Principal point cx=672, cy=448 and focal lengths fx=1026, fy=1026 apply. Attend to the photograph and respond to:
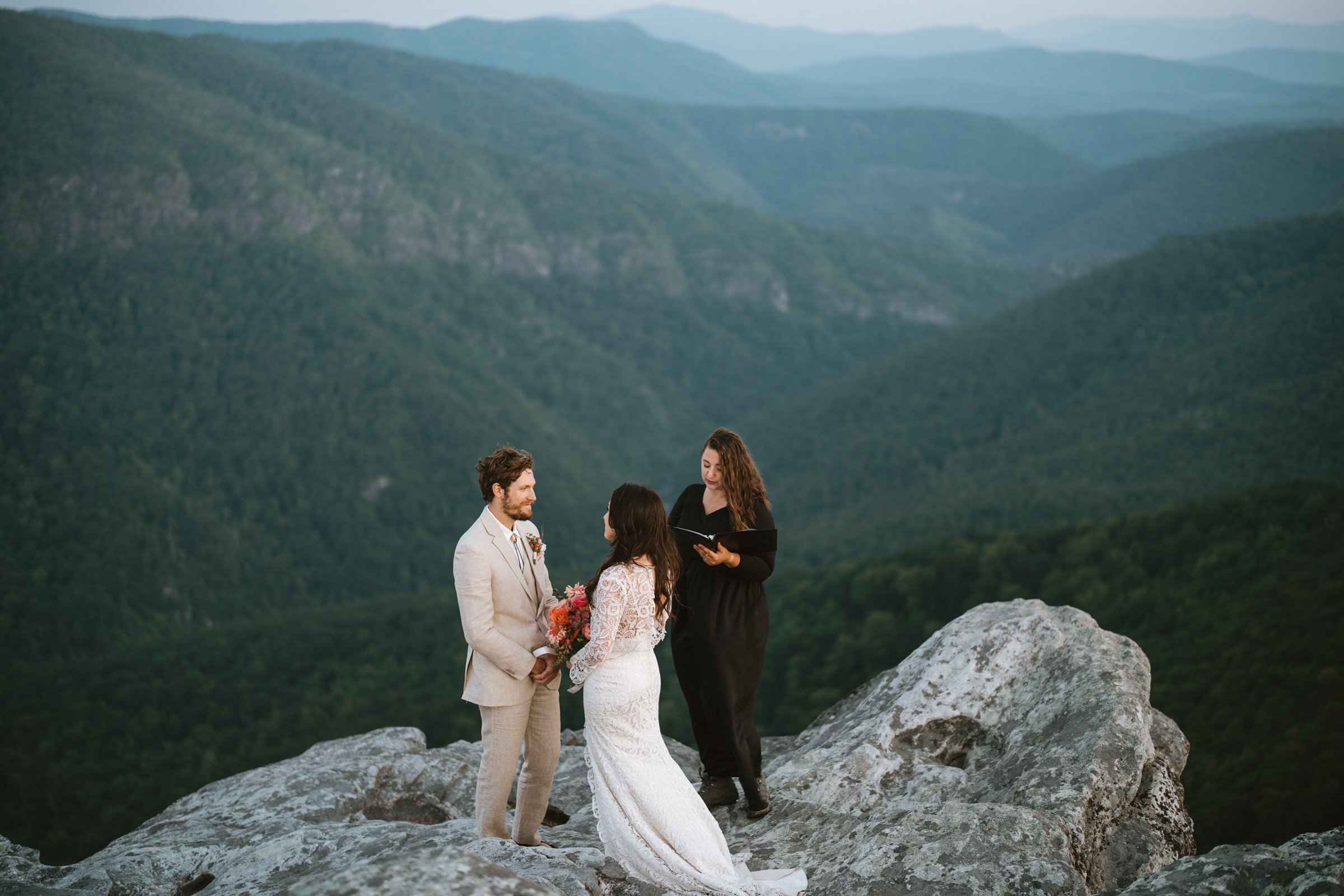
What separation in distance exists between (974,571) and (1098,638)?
143 feet

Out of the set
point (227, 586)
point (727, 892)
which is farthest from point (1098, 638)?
point (227, 586)

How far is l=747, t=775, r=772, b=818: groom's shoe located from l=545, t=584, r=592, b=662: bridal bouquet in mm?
2409

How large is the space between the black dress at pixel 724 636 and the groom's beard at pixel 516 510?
158 cm

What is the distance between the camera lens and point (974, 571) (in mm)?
53062

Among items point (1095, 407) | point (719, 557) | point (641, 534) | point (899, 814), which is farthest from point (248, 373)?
point (899, 814)

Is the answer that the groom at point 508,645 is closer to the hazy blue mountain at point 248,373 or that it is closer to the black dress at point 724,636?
the black dress at point 724,636

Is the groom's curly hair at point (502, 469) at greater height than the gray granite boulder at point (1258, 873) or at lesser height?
greater

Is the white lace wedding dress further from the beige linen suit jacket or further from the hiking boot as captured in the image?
the hiking boot

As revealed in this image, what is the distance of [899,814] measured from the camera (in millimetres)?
8664

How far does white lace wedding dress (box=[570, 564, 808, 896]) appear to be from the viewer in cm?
808

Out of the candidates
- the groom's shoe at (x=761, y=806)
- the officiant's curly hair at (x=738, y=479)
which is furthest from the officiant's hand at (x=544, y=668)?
the groom's shoe at (x=761, y=806)

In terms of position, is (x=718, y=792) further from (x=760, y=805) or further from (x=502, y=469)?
(x=502, y=469)

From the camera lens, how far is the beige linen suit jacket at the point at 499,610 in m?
8.53

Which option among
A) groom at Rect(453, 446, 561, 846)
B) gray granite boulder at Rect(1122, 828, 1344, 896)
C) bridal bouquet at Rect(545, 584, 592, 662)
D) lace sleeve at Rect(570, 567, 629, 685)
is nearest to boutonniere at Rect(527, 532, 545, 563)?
groom at Rect(453, 446, 561, 846)
